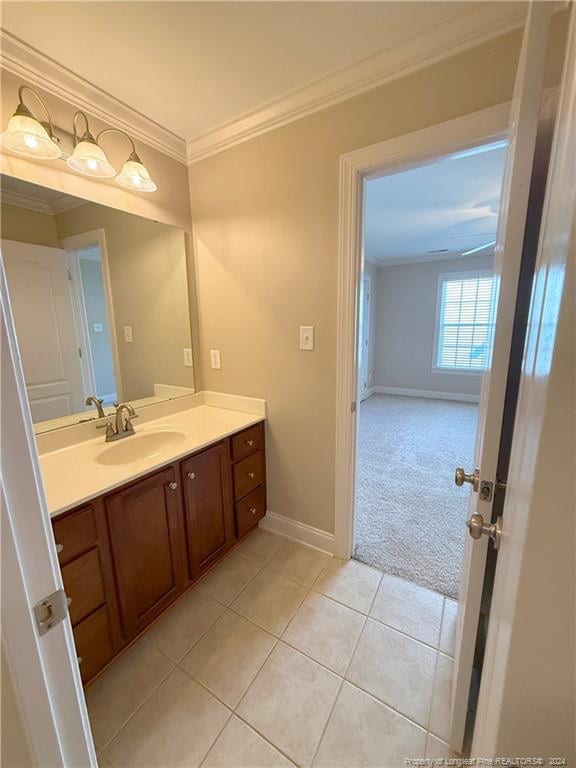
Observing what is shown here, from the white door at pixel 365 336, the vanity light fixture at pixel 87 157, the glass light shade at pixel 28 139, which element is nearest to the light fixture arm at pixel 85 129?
the vanity light fixture at pixel 87 157

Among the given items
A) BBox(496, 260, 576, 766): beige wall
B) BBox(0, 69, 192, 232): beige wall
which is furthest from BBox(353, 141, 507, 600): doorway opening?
BBox(0, 69, 192, 232): beige wall

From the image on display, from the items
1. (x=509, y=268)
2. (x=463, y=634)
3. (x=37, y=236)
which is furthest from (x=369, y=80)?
(x=463, y=634)

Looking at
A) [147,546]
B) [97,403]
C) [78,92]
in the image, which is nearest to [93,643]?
[147,546]

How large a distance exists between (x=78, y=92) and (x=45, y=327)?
1.06m

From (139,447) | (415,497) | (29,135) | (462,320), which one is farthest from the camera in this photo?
(462,320)

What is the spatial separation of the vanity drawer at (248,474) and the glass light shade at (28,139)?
165 centimetres

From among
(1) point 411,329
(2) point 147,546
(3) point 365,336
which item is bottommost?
(2) point 147,546

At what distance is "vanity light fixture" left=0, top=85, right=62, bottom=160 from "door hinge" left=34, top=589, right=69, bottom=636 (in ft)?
5.14

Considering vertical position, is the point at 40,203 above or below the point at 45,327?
above

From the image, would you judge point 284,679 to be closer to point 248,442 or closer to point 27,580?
point 248,442

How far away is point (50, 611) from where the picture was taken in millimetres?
525

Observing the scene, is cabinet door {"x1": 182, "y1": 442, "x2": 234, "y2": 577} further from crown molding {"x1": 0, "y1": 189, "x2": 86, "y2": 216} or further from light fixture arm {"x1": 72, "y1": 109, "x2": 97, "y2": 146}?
light fixture arm {"x1": 72, "y1": 109, "x2": 97, "y2": 146}

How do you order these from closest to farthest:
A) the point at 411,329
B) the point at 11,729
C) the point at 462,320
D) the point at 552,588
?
the point at 552,588 < the point at 11,729 < the point at 462,320 < the point at 411,329

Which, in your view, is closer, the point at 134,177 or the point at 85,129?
the point at 85,129
